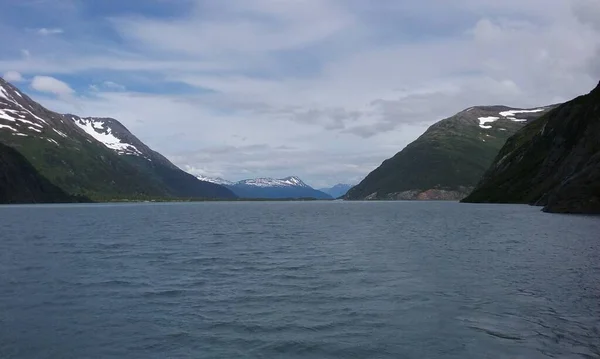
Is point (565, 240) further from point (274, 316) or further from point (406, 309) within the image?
point (274, 316)

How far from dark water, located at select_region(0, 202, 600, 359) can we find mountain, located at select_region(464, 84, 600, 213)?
6660cm

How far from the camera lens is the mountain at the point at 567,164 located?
11406 cm

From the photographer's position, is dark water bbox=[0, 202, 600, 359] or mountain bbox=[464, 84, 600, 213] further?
mountain bbox=[464, 84, 600, 213]

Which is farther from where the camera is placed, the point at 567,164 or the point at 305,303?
the point at 567,164

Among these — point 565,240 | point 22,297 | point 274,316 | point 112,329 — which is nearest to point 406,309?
point 274,316

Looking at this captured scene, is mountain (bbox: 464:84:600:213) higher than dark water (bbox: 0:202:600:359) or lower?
higher

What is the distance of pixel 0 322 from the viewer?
1024 inches

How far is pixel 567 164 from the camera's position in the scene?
14862 centimetres

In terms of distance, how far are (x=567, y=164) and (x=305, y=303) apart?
467ft

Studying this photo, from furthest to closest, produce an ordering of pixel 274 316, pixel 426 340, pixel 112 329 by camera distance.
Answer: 1. pixel 274 316
2. pixel 112 329
3. pixel 426 340

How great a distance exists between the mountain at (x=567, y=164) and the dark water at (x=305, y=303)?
6660cm

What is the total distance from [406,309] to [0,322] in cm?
2142

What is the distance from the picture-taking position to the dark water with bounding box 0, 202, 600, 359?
866 inches

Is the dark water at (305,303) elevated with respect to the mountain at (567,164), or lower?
lower
